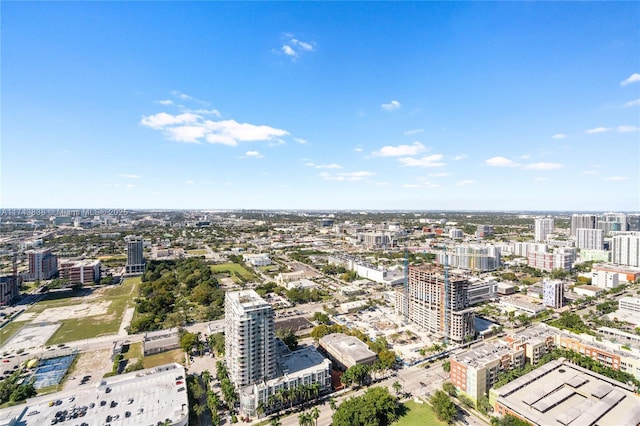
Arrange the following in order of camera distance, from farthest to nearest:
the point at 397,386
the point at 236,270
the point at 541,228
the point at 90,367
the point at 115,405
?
1. the point at 541,228
2. the point at 236,270
3. the point at 90,367
4. the point at 397,386
5. the point at 115,405

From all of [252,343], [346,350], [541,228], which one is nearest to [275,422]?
[252,343]

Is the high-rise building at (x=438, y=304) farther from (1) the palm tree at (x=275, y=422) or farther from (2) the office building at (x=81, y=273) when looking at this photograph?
(2) the office building at (x=81, y=273)

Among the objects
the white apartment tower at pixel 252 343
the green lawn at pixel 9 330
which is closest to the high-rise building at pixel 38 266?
the green lawn at pixel 9 330

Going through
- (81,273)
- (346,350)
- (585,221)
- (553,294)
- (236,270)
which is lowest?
(236,270)

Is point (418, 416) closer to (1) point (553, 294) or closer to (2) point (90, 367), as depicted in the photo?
(2) point (90, 367)

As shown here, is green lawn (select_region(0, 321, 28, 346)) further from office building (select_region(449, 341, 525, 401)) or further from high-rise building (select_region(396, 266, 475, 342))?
high-rise building (select_region(396, 266, 475, 342))

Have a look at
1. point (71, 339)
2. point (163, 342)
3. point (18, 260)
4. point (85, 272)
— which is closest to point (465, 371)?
point (163, 342)

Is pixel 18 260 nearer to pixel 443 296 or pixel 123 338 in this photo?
pixel 123 338
